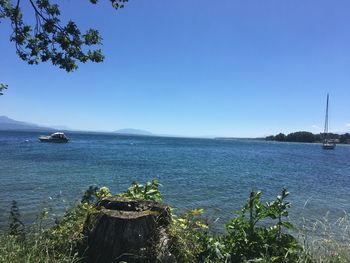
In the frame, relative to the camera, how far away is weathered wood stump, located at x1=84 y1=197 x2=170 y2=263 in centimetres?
488

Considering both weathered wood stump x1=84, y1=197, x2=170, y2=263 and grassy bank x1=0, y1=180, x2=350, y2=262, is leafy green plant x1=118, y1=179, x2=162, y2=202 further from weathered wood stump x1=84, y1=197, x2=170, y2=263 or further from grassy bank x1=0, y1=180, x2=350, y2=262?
weathered wood stump x1=84, y1=197, x2=170, y2=263

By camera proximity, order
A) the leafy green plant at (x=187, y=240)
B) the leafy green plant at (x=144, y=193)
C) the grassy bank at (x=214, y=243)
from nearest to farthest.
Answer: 1. the grassy bank at (x=214, y=243)
2. the leafy green plant at (x=187, y=240)
3. the leafy green plant at (x=144, y=193)

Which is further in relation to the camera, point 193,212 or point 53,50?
point 53,50

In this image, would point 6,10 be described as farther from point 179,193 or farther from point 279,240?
point 179,193

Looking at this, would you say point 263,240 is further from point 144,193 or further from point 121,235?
point 144,193

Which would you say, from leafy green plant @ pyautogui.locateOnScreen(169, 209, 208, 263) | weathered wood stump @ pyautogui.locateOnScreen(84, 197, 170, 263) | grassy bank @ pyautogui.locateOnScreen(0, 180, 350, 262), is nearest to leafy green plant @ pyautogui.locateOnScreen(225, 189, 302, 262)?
grassy bank @ pyautogui.locateOnScreen(0, 180, 350, 262)

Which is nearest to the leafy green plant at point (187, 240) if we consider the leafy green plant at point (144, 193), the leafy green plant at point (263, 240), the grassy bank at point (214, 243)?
the grassy bank at point (214, 243)

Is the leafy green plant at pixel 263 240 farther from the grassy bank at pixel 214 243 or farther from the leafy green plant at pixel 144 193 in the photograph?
the leafy green plant at pixel 144 193

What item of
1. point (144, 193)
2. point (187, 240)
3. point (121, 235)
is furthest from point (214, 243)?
point (144, 193)

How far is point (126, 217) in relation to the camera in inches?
195

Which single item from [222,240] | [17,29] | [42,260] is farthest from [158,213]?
[17,29]

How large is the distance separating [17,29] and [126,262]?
5.67 meters

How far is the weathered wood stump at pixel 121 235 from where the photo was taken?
488 cm

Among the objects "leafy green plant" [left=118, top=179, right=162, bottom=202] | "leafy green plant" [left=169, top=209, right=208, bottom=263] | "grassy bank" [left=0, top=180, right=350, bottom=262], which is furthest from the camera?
"leafy green plant" [left=118, top=179, right=162, bottom=202]
